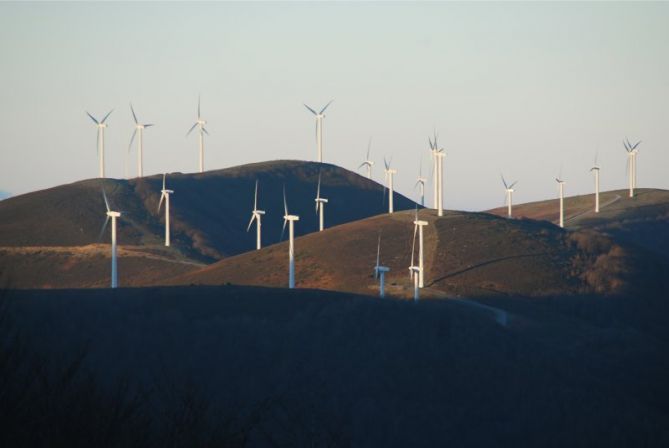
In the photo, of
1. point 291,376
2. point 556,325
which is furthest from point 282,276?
point 291,376

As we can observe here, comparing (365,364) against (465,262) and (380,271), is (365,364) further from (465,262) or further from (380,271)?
(465,262)

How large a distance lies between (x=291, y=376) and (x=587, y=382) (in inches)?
872

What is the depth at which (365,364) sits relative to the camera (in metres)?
80.2

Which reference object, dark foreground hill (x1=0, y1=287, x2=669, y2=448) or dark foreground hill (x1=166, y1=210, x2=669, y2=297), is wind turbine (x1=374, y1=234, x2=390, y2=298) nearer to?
dark foreground hill (x1=166, y1=210, x2=669, y2=297)

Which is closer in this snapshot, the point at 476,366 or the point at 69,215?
the point at 476,366

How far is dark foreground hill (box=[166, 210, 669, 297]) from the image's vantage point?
123m

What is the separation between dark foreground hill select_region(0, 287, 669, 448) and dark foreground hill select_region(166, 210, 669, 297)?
66.1ft

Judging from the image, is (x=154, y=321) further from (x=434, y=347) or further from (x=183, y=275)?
(x=183, y=275)

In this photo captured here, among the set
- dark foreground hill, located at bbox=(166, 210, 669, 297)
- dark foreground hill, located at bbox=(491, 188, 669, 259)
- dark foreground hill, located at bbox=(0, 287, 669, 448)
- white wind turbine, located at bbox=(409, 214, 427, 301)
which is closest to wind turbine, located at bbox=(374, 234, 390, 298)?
dark foreground hill, located at bbox=(166, 210, 669, 297)

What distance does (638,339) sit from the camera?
4200 inches

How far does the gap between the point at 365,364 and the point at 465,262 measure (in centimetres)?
5125

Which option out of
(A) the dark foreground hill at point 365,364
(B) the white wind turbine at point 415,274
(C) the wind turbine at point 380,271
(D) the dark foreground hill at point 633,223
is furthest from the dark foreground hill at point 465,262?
(D) the dark foreground hill at point 633,223

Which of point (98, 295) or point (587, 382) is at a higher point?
point (98, 295)

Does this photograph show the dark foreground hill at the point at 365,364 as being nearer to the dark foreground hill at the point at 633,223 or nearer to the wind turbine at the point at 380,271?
the wind turbine at the point at 380,271
